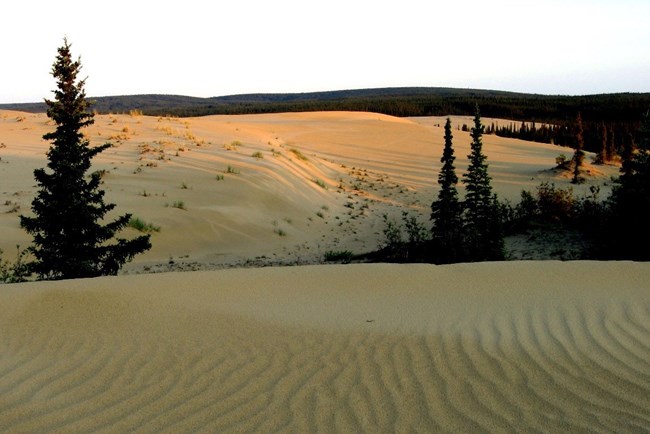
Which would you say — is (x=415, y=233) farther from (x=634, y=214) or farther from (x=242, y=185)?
(x=242, y=185)

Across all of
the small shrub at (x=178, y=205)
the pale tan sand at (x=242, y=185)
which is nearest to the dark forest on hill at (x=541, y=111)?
the pale tan sand at (x=242, y=185)

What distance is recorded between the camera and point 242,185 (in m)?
19.2

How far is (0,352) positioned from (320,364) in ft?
7.66

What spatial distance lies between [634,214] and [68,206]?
10209mm

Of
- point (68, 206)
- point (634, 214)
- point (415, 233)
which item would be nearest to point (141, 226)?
point (68, 206)

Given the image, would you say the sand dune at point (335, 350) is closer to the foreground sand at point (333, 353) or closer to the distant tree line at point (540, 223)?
the foreground sand at point (333, 353)

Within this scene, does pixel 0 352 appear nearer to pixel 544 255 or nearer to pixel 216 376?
pixel 216 376

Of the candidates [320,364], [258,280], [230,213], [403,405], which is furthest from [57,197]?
[230,213]

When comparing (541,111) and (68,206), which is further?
(541,111)

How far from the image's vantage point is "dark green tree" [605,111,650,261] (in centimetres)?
1075

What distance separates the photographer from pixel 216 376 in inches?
150

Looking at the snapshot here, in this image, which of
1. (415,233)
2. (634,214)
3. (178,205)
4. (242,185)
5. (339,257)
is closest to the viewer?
(634,214)

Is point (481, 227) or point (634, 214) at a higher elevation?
point (634, 214)

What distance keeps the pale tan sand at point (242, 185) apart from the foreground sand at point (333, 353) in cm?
609
